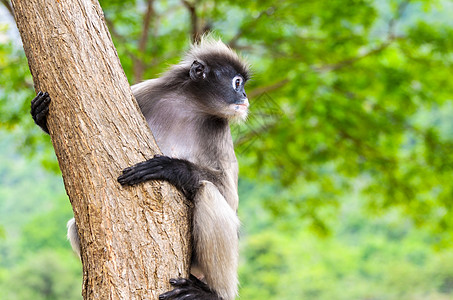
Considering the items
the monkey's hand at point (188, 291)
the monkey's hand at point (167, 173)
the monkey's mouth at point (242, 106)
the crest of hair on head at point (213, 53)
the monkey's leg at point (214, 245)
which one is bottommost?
the monkey's hand at point (188, 291)

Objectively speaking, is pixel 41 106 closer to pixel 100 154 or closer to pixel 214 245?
pixel 100 154

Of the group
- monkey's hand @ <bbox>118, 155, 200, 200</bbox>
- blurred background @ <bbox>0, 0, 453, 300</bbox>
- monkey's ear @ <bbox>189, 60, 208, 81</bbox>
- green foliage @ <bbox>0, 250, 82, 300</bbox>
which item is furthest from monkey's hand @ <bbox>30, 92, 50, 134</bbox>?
green foliage @ <bbox>0, 250, 82, 300</bbox>

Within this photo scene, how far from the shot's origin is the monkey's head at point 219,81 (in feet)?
11.4

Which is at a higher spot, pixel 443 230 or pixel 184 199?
pixel 443 230

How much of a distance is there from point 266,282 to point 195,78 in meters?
19.9

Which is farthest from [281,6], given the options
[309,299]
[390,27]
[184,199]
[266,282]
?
[309,299]

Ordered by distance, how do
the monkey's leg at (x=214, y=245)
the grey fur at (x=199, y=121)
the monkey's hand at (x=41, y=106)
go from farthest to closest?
the grey fur at (x=199, y=121), the monkey's leg at (x=214, y=245), the monkey's hand at (x=41, y=106)

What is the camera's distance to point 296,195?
10.5 metres

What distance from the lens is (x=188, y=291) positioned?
2.58 m

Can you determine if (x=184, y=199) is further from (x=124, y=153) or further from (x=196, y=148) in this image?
(x=196, y=148)

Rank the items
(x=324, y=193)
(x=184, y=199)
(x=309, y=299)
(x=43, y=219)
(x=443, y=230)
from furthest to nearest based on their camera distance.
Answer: (x=309, y=299), (x=43, y=219), (x=324, y=193), (x=443, y=230), (x=184, y=199)

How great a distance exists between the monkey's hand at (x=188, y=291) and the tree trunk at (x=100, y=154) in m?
0.04

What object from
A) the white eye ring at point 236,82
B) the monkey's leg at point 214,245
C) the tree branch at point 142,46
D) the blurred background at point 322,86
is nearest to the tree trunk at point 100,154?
the monkey's leg at point 214,245

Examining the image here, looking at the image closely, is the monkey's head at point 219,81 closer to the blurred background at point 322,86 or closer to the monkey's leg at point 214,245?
the monkey's leg at point 214,245
